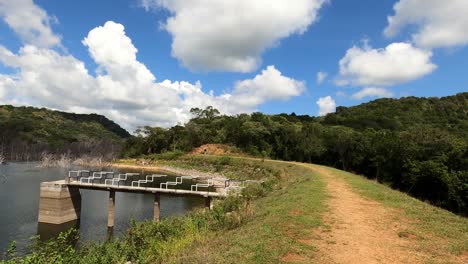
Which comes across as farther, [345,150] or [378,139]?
[345,150]

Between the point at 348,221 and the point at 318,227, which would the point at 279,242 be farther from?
the point at 348,221

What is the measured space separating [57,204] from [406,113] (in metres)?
101

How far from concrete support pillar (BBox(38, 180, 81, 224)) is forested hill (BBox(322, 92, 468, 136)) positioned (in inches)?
3009

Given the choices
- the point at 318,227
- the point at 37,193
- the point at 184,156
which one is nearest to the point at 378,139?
the point at 318,227

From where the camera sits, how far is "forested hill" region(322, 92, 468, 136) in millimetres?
88438

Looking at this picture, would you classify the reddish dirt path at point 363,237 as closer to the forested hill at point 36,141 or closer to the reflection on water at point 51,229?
the reflection on water at point 51,229

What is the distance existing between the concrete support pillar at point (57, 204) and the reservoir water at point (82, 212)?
0.67 m

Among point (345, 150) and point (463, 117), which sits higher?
point (463, 117)

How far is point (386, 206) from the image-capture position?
14703 mm

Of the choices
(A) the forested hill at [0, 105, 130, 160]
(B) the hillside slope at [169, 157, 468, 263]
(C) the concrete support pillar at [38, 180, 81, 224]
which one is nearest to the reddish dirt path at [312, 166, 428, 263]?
(B) the hillside slope at [169, 157, 468, 263]

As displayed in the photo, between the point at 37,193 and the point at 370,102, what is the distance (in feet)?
→ 389

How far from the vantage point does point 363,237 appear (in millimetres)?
9719

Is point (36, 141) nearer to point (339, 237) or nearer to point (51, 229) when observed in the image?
point (51, 229)

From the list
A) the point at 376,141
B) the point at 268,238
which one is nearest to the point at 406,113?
the point at 376,141
